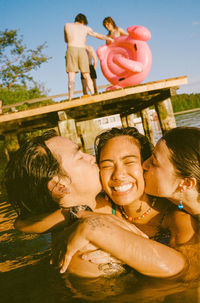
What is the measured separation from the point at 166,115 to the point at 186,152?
19.2 ft

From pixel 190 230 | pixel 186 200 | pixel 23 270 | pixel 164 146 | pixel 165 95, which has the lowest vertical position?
pixel 23 270

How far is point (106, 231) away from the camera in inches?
65.6

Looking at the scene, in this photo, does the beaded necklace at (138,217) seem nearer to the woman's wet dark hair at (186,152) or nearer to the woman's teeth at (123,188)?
the woman's teeth at (123,188)

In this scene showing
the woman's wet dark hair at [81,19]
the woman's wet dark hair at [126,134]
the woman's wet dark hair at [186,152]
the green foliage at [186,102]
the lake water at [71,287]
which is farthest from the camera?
the green foliage at [186,102]

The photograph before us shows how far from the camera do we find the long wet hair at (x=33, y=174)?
7.42 feet

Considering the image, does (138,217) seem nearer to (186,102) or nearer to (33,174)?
(33,174)

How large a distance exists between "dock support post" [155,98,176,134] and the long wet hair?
564 centimetres

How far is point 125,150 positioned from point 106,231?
994 mm

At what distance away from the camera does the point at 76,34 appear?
21.1 ft

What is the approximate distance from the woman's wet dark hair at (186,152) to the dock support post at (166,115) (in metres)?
5.44

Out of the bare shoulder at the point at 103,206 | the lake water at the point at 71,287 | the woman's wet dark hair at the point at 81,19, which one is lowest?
the lake water at the point at 71,287

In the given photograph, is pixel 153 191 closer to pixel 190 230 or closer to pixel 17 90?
pixel 190 230

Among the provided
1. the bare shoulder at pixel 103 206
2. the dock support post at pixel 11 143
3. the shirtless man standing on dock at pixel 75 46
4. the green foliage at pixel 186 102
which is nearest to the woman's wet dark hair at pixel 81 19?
the shirtless man standing on dock at pixel 75 46

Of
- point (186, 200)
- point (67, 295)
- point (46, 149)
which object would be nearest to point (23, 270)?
point (67, 295)
